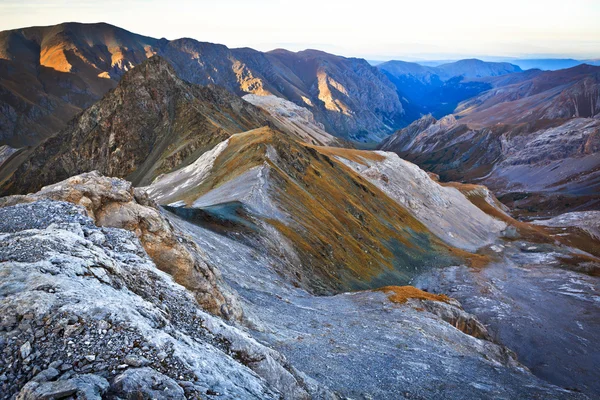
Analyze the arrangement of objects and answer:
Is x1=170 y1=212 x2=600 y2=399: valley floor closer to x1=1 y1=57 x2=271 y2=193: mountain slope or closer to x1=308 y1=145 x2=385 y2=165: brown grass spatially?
x1=1 y1=57 x2=271 y2=193: mountain slope

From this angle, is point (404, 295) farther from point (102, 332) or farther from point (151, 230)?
point (102, 332)

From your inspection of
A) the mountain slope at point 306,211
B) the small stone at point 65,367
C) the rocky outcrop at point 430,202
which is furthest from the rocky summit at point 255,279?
the rocky outcrop at point 430,202

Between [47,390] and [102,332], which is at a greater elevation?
[102,332]

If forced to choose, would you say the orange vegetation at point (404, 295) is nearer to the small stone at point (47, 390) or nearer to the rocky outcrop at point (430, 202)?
the small stone at point (47, 390)

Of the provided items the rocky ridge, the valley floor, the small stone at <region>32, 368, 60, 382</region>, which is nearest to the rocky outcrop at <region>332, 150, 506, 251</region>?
the valley floor

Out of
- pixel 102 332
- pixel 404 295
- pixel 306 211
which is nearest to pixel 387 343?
pixel 404 295
